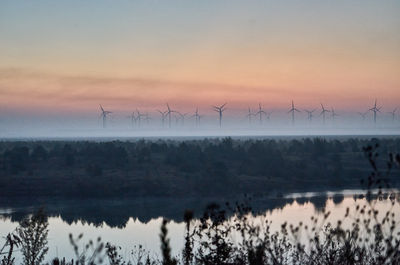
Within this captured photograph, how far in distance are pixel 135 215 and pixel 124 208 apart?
6.55 meters

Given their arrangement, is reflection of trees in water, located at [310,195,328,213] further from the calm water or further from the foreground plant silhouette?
the foreground plant silhouette

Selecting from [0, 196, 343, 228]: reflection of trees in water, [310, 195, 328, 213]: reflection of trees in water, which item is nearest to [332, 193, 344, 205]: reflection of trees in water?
[310, 195, 328, 213]: reflection of trees in water

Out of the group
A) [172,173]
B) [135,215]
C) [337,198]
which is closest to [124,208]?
[135,215]

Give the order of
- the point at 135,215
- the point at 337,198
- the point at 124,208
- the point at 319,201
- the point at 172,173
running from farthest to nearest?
the point at 172,173, the point at 337,198, the point at 319,201, the point at 124,208, the point at 135,215

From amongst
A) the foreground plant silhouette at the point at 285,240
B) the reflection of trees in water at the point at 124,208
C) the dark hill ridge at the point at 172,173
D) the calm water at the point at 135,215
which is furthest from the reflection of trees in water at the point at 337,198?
the foreground plant silhouette at the point at 285,240

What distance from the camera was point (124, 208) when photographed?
65.9 meters

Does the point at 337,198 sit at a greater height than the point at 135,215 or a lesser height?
greater

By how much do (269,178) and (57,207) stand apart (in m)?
35.8

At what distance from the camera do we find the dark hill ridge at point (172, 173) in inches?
3041

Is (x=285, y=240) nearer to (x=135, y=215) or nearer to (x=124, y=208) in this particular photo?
(x=135, y=215)

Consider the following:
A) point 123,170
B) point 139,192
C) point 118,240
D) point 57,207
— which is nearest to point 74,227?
point 118,240

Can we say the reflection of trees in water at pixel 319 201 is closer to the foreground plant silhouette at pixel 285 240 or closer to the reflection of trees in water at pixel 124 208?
the reflection of trees in water at pixel 124 208

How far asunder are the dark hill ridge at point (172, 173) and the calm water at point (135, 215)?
5.30 meters

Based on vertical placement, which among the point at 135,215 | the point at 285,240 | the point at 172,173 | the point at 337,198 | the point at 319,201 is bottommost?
the point at 135,215
